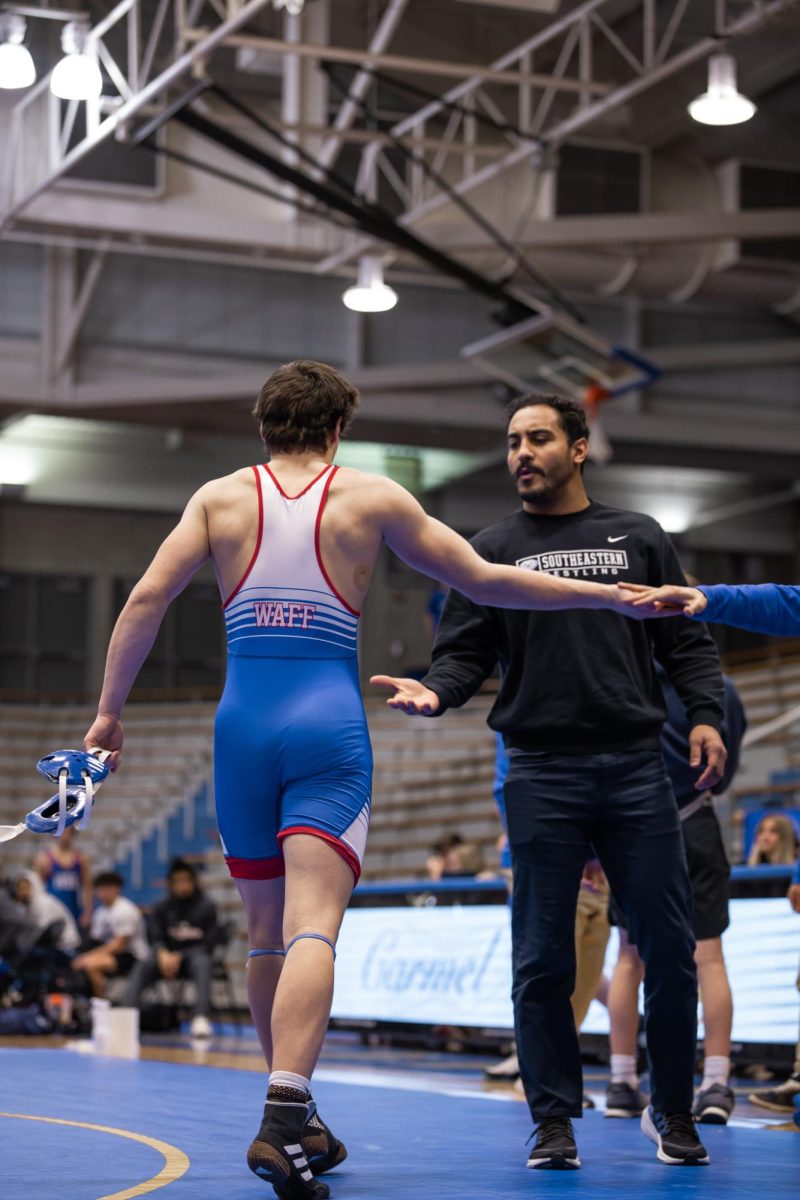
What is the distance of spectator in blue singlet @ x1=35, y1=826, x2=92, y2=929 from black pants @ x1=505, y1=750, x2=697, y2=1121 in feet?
35.6

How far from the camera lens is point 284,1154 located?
9.75 feet

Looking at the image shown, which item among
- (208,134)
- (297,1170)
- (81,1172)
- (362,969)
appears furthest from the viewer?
(208,134)

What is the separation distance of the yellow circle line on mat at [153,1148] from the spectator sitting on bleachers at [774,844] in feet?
14.4

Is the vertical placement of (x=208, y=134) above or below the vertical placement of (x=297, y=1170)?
above

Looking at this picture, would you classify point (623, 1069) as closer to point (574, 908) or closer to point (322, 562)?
point (574, 908)

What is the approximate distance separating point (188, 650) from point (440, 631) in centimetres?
1951

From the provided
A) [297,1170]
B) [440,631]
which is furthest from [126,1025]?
[297,1170]

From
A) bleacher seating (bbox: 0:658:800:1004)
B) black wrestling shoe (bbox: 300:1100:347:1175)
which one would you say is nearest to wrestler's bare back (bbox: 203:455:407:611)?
black wrestling shoe (bbox: 300:1100:347:1175)

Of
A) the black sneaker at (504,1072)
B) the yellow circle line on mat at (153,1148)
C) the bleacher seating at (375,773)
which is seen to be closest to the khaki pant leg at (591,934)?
the black sneaker at (504,1072)

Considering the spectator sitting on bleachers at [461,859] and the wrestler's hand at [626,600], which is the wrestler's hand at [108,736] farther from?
the spectator sitting on bleachers at [461,859]

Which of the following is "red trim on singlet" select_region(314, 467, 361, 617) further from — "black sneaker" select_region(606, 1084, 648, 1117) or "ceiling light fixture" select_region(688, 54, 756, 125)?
"ceiling light fixture" select_region(688, 54, 756, 125)

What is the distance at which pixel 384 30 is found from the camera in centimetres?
1180

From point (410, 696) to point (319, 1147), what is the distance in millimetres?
976

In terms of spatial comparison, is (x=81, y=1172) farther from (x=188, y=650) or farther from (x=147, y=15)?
(x=188, y=650)
